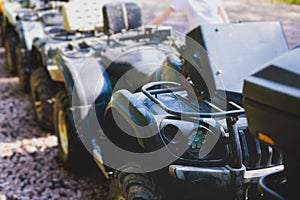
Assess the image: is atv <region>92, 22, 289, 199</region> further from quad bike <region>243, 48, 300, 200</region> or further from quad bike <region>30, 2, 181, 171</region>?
quad bike <region>243, 48, 300, 200</region>

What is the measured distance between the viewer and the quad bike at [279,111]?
7.05ft

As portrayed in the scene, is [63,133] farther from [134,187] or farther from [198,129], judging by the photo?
[198,129]

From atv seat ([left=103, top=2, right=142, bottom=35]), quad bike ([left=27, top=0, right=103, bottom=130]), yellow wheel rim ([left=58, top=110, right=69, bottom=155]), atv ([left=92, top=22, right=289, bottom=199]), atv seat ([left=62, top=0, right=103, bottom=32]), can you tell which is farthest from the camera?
atv seat ([left=62, top=0, right=103, bottom=32])

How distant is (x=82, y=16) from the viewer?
20.2ft

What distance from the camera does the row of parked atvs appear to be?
2.32 meters

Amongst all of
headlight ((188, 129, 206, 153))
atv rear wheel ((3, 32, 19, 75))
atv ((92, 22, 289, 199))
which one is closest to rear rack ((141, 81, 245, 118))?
atv ((92, 22, 289, 199))

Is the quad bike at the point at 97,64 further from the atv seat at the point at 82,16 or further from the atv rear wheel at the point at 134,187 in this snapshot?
the atv rear wheel at the point at 134,187

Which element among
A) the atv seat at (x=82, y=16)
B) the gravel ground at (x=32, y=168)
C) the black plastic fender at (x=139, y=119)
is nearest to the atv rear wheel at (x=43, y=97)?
the gravel ground at (x=32, y=168)

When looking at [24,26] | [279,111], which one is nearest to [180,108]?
[279,111]

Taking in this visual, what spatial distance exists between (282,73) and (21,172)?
354cm

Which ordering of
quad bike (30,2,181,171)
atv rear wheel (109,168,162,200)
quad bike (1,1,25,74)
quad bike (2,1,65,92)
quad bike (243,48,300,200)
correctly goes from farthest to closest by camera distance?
quad bike (1,1,25,74) → quad bike (2,1,65,92) → quad bike (30,2,181,171) → atv rear wheel (109,168,162,200) → quad bike (243,48,300,200)

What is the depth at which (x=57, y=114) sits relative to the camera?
518cm

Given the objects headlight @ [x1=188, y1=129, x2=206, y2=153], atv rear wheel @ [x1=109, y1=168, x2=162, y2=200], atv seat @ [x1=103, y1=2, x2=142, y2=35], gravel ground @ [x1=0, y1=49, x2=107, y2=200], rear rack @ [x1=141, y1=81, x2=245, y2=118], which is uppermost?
atv seat @ [x1=103, y1=2, x2=142, y2=35]

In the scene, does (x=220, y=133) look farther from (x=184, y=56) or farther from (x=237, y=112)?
(x=184, y=56)
